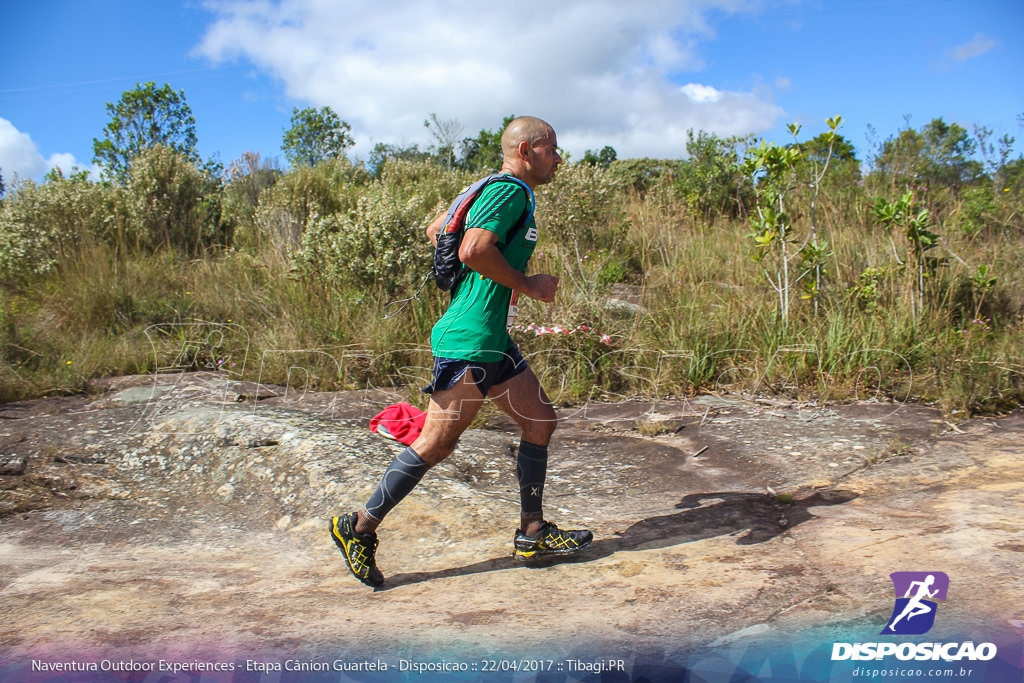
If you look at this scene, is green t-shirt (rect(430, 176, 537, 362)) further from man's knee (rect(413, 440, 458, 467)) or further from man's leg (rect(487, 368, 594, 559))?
man's knee (rect(413, 440, 458, 467))

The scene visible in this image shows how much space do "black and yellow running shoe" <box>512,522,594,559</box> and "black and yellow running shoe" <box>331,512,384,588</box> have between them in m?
0.61

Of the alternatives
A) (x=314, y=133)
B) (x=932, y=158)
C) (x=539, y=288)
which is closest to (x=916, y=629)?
(x=539, y=288)

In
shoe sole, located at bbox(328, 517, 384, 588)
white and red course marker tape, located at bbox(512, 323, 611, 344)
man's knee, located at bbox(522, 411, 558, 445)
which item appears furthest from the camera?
white and red course marker tape, located at bbox(512, 323, 611, 344)

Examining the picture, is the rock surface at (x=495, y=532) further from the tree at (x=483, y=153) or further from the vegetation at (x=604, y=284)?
the tree at (x=483, y=153)

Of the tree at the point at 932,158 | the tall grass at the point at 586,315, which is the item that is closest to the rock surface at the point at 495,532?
the tall grass at the point at 586,315

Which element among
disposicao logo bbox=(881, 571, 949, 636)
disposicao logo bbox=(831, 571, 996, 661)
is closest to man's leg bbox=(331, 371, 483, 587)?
disposicao logo bbox=(831, 571, 996, 661)

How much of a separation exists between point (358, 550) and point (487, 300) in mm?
1134

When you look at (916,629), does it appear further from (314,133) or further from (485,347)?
(314,133)

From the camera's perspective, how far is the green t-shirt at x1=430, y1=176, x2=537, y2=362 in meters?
2.71

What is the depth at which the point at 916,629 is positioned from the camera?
7.37 feet

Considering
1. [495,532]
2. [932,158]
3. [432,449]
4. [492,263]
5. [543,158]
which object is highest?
[932,158]

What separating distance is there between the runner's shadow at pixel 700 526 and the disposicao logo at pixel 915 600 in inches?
25.9

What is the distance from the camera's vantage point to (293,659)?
7.61 ft

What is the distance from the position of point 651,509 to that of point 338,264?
5038mm
